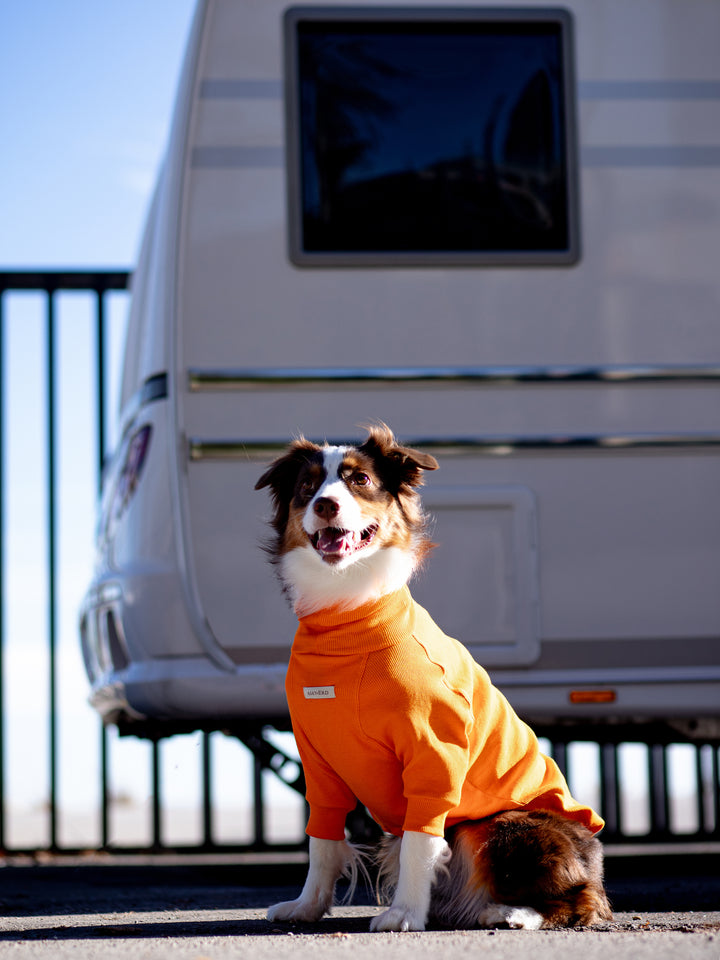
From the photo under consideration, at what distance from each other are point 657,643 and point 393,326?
1.54m

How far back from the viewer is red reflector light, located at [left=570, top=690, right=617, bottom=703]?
3855 millimetres

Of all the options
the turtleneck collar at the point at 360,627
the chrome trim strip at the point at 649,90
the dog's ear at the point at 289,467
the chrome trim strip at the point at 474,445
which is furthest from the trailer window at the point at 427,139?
the turtleneck collar at the point at 360,627

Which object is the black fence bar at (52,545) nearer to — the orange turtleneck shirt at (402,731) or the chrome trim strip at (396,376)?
the chrome trim strip at (396,376)

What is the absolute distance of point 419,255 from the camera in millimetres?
4000

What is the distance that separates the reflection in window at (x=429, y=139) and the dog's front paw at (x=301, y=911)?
7.58 feet

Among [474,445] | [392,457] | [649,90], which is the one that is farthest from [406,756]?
[649,90]

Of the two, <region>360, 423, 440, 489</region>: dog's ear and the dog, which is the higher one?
<region>360, 423, 440, 489</region>: dog's ear

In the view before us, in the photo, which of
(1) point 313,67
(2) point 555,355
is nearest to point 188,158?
(1) point 313,67

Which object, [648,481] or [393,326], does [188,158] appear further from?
[648,481]

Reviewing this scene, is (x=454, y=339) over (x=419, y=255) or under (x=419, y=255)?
under

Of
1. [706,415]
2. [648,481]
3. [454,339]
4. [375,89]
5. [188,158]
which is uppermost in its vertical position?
[375,89]

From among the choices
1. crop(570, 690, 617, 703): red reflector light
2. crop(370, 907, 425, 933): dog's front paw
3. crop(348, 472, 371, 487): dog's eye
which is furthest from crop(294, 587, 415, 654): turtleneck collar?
crop(570, 690, 617, 703): red reflector light

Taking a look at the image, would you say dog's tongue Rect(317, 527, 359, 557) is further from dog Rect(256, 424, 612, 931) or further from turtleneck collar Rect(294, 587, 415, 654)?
turtleneck collar Rect(294, 587, 415, 654)

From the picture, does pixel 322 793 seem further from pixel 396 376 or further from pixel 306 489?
pixel 396 376
